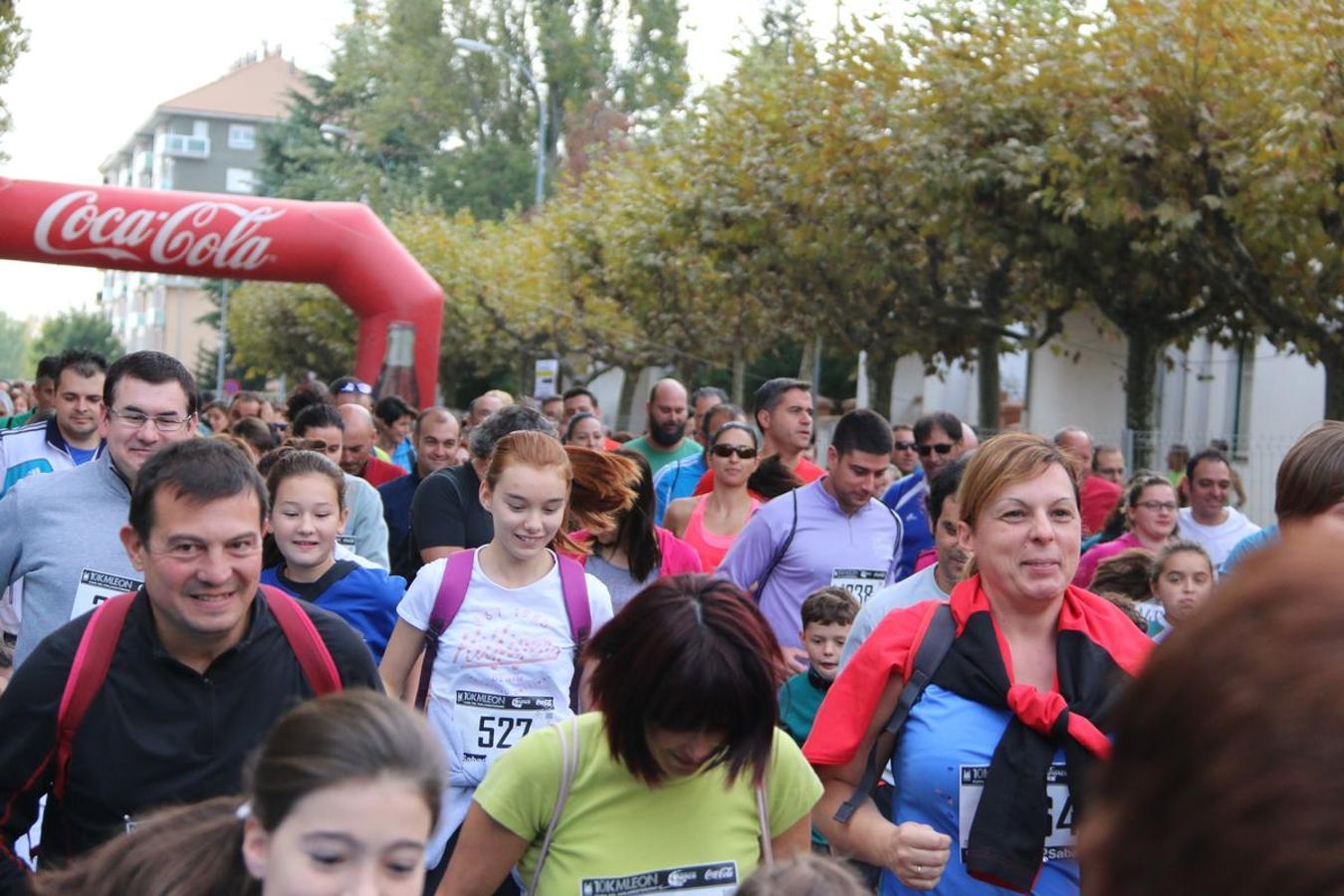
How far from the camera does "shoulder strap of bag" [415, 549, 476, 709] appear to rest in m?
4.92

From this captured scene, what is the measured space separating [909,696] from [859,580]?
365cm

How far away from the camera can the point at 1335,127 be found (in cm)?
1384

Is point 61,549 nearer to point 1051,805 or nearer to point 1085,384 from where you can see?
point 1051,805

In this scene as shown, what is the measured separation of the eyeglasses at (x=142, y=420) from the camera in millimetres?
5113

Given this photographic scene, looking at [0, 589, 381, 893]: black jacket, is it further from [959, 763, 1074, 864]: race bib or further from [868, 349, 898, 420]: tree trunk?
→ [868, 349, 898, 420]: tree trunk

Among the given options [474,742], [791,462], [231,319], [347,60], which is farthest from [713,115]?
[231,319]

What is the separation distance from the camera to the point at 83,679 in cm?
335

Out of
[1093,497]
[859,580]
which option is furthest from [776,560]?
[1093,497]

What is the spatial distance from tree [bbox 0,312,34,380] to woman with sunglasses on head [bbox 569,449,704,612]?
17477cm

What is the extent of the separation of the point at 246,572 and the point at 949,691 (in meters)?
1.45

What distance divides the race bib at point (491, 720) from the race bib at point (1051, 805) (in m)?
1.57

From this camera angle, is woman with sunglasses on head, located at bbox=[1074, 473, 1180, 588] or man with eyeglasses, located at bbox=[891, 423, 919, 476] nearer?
woman with sunglasses on head, located at bbox=[1074, 473, 1180, 588]

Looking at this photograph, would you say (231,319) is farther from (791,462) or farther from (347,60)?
(791,462)

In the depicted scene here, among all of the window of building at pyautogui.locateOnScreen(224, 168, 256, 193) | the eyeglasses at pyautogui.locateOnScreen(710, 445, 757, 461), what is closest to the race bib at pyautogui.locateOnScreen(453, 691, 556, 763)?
the eyeglasses at pyautogui.locateOnScreen(710, 445, 757, 461)
